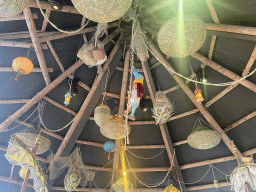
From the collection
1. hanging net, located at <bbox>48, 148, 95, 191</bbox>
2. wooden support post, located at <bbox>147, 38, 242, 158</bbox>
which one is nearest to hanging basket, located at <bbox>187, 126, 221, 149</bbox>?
wooden support post, located at <bbox>147, 38, 242, 158</bbox>

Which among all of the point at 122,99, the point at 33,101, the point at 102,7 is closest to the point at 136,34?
the point at 102,7

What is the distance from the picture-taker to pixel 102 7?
114 inches

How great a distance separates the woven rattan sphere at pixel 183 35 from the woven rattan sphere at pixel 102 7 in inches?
50.7

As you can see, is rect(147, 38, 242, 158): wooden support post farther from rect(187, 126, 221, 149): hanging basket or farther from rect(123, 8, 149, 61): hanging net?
rect(123, 8, 149, 61): hanging net

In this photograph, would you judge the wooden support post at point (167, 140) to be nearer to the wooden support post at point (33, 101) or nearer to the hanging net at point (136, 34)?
the hanging net at point (136, 34)

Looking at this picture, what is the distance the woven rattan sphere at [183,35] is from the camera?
3875 mm

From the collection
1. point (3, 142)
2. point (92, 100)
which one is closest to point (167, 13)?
point (92, 100)

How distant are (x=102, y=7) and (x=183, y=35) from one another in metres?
1.78

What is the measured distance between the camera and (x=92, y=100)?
6398 millimetres

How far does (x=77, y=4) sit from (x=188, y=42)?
2231mm

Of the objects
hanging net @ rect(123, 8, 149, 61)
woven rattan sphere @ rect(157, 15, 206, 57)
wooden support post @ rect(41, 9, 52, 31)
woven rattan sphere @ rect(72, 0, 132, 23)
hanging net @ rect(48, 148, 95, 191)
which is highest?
wooden support post @ rect(41, 9, 52, 31)

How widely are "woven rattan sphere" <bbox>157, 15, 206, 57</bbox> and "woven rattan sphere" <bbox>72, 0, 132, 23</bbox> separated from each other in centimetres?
129

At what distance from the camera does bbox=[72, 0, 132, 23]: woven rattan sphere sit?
286 centimetres

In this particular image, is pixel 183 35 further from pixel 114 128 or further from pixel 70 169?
pixel 70 169
